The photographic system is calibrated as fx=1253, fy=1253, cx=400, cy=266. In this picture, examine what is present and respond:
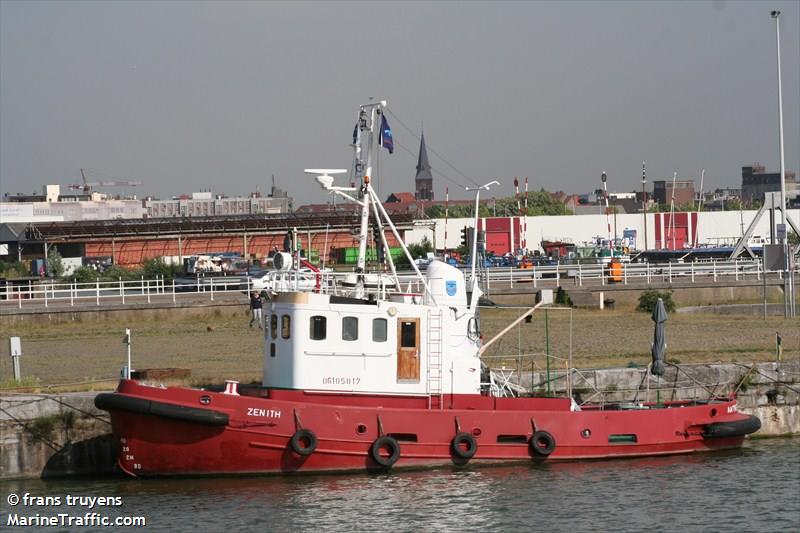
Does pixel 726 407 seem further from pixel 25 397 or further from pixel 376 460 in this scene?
pixel 25 397

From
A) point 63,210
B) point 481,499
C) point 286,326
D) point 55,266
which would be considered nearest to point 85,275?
point 55,266

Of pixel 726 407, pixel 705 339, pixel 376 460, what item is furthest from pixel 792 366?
pixel 376 460

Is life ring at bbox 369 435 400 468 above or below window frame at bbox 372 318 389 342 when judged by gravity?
below

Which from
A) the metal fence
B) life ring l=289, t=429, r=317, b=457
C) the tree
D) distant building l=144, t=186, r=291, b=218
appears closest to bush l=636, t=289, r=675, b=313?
the metal fence

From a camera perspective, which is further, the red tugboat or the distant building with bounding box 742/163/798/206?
the distant building with bounding box 742/163/798/206

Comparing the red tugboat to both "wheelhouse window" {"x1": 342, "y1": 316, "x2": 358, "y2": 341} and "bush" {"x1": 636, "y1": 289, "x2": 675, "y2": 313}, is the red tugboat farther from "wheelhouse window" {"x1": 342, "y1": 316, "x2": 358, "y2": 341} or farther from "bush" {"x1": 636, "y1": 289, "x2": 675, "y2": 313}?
"bush" {"x1": 636, "y1": 289, "x2": 675, "y2": 313}

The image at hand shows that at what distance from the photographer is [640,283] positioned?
5203 cm

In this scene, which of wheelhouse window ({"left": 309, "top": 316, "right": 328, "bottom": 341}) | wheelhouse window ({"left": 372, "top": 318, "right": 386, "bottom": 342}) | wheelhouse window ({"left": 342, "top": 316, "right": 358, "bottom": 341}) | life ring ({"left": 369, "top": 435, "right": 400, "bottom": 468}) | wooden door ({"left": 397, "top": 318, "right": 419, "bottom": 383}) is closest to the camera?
life ring ({"left": 369, "top": 435, "right": 400, "bottom": 468})

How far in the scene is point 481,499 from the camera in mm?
22094

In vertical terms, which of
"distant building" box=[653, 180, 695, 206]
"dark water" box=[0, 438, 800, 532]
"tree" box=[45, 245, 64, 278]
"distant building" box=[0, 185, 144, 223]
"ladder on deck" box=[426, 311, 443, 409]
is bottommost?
"dark water" box=[0, 438, 800, 532]

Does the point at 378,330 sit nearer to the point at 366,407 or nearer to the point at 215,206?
the point at 366,407

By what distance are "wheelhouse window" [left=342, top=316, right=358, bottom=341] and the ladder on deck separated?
4.75 ft

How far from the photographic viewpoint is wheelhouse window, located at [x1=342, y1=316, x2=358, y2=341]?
→ 24.0m

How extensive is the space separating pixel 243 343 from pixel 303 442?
13.1m
